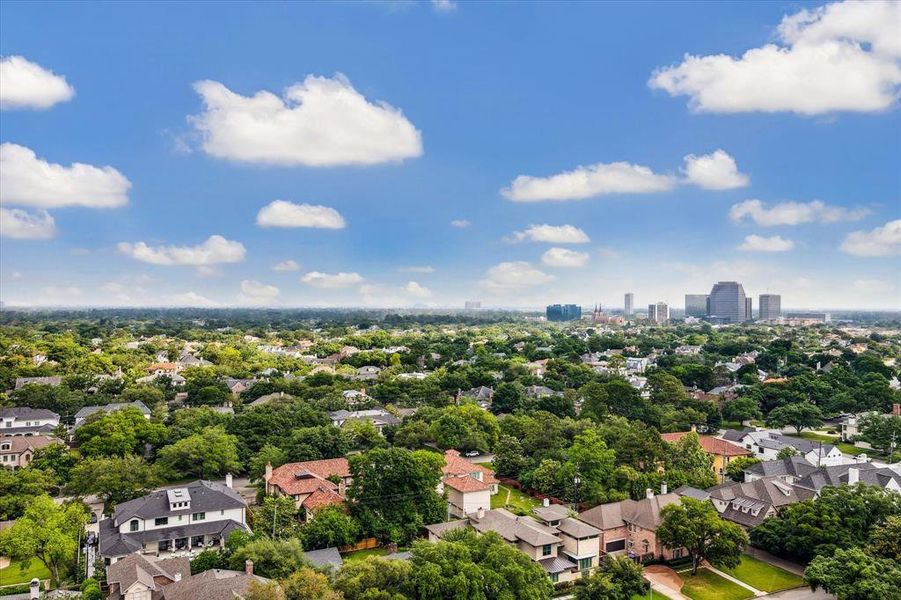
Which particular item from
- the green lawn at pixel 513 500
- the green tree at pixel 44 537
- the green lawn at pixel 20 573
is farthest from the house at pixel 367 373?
the green tree at pixel 44 537

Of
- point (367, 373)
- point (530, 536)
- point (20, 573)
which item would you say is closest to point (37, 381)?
point (367, 373)

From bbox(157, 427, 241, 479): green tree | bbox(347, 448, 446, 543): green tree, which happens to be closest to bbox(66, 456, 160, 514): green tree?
bbox(157, 427, 241, 479): green tree

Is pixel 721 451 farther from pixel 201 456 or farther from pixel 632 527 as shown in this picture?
pixel 201 456

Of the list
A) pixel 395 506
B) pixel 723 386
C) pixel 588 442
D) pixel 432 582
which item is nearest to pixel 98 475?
pixel 395 506

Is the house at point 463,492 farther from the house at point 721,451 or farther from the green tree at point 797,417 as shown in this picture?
the green tree at point 797,417

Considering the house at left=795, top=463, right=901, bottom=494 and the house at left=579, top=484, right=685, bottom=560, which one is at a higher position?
the house at left=795, top=463, right=901, bottom=494

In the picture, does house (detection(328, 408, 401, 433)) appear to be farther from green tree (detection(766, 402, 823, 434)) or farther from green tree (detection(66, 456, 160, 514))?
green tree (detection(766, 402, 823, 434))

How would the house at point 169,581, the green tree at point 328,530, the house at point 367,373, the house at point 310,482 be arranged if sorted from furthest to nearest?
the house at point 367,373, the house at point 310,482, the green tree at point 328,530, the house at point 169,581
